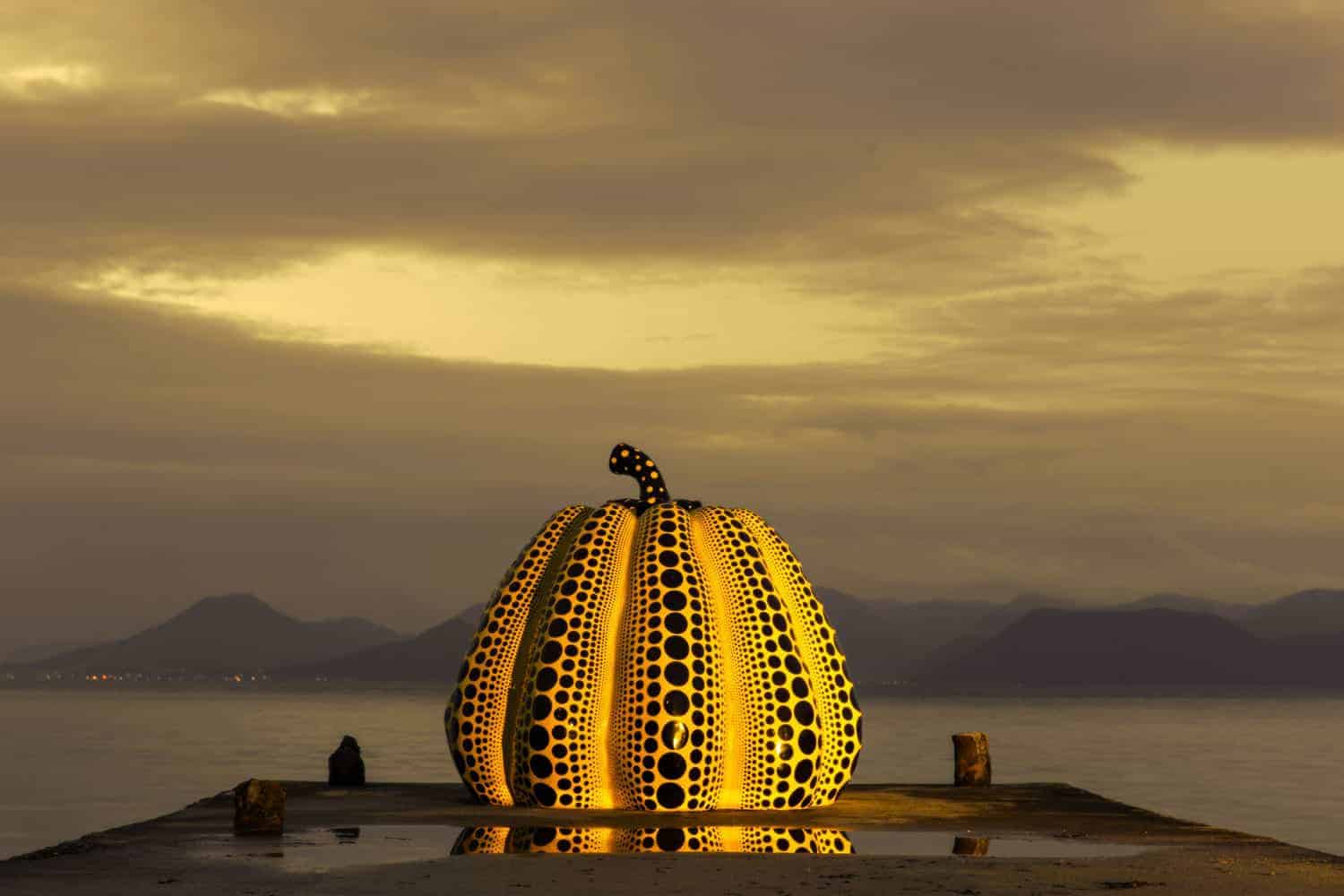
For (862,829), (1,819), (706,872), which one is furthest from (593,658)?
(1,819)

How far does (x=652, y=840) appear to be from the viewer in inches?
916

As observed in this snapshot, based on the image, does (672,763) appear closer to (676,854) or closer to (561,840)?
(561,840)

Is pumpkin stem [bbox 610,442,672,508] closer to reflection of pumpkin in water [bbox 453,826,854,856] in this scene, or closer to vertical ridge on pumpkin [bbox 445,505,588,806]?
vertical ridge on pumpkin [bbox 445,505,588,806]

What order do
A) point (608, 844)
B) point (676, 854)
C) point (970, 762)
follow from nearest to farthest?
point (676, 854)
point (608, 844)
point (970, 762)

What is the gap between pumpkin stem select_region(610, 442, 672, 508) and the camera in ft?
95.0

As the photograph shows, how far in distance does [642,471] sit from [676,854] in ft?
27.1

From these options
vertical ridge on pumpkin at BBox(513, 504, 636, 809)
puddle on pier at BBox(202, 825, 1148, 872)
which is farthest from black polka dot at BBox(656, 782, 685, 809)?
puddle on pier at BBox(202, 825, 1148, 872)

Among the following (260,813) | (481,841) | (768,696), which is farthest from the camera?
(768,696)

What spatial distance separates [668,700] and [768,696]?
122 cm

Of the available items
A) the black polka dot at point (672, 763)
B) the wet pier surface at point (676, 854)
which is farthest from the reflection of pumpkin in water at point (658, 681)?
the wet pier surface at point (676, 854)

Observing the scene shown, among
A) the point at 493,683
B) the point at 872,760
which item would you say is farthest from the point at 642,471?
the point at 872,760

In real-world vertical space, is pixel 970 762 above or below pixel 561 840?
above

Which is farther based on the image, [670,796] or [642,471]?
[642,471]

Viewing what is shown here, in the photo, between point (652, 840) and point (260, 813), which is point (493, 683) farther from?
point (652, 840)
